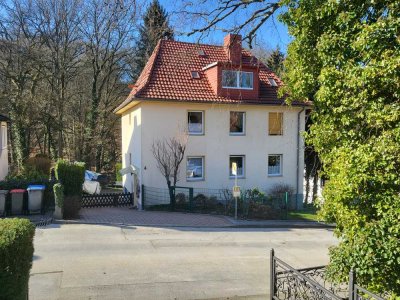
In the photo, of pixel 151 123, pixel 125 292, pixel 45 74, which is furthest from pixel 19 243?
pixel 45 74

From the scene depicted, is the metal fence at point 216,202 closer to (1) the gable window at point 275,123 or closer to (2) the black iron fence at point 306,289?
(1) the gable window at point 275,123

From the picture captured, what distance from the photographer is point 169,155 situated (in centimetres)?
2003

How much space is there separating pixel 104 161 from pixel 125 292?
30.0 meters

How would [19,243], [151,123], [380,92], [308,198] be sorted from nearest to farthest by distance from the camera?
[19,243], [380,92], [151,123], [308,198]

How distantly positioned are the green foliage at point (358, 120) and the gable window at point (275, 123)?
16.4m

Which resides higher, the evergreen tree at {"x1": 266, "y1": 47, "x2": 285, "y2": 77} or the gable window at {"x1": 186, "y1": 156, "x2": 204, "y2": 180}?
the evergreen tree at {"x1": 266, "y1": 47, "x2": 285, "y2": 77}

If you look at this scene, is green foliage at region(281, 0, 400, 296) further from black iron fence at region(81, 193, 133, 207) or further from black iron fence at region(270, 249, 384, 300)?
black iron fence at region(81, 193, 133, 207)

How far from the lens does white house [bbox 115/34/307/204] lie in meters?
20.3

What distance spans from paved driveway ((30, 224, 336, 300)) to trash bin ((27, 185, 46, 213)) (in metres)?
1.87

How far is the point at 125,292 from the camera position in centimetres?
784

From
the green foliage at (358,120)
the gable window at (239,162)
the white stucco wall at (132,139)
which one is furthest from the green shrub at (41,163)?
the green foliage at (358,120)

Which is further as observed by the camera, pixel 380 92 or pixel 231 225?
pixel 231 225

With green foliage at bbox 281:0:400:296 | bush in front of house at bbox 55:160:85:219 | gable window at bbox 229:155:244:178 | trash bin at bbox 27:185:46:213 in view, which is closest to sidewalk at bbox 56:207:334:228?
bush in front of house at bbox 55:160:85:219

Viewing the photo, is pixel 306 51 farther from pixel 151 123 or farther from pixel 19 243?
pixel 151 123
